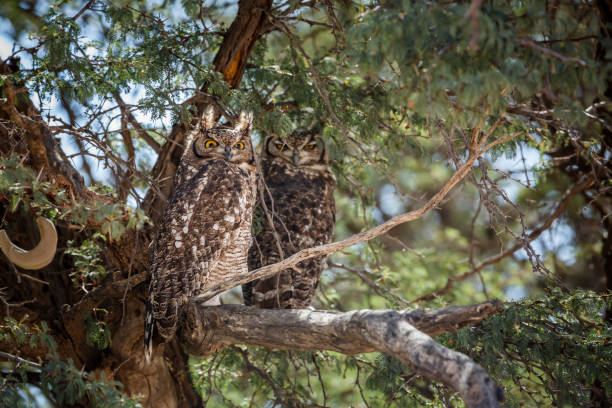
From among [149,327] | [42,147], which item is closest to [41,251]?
[42,147]

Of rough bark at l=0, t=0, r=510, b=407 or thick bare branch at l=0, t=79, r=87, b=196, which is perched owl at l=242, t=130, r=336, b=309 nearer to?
rough bark at l=0, t=0, r=510, b=407

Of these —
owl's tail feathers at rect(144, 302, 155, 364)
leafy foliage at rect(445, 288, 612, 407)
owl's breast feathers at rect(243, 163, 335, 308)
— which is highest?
owl's breast feathers at rect(243, 163, 335, 308)

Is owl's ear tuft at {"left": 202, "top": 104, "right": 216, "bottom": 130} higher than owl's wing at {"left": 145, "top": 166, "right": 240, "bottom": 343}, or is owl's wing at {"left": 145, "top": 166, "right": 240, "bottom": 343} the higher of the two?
owl's ear tuft at {"left": 202, "top": 104, "right": 216, "bottom": 130}

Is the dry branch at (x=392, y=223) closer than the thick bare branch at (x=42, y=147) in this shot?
Yes

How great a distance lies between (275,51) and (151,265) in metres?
2.69

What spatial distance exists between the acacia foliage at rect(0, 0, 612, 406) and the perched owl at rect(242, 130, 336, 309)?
27 cm

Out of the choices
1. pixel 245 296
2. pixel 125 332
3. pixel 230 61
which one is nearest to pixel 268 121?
pixel 230 61

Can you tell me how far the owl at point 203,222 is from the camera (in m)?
3.26

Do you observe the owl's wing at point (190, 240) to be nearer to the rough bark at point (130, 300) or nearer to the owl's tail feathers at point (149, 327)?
the owl's tail feathers at point (149, 327)

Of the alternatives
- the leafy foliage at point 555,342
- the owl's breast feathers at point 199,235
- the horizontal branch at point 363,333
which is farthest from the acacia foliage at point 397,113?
the horizontal branch at point 363,333

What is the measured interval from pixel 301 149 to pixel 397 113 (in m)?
0.85

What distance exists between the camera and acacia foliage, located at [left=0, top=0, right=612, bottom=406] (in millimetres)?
1969

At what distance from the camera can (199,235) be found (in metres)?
3.42

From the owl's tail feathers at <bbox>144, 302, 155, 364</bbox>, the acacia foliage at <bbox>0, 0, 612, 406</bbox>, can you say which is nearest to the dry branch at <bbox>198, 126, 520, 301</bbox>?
the acacia foliage at <bbox>0, 0, 612, 406</bbox>
